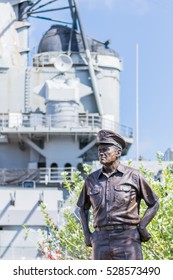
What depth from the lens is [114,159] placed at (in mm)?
10578

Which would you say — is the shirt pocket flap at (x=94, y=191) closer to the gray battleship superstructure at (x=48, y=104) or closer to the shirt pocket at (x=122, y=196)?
the shirt pocket at (x=122, y=196)

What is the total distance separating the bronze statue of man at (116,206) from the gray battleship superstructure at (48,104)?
34.7m

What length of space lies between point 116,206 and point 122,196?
13cm

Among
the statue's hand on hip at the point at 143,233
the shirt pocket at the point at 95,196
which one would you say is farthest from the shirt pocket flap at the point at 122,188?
the statue's hand on hip at the point at 143,233

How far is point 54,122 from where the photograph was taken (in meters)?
50.6

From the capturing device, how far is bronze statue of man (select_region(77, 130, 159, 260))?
34.0 ft

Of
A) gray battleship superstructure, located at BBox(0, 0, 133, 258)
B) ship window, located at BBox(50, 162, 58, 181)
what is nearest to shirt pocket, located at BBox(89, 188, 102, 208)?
gray battleship superstructure, located at BBox(0, 0, 133, 258)

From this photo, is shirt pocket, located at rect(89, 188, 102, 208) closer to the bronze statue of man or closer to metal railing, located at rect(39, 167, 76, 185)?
the bronze statue of man

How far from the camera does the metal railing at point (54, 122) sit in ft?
166

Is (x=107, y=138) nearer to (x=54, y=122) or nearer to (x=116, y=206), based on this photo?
(x=116, y=206)

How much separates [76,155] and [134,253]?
4117 cm

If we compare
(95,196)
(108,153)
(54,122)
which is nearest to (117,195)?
(95,196)

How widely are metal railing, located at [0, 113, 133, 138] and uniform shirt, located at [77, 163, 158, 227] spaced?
3956 centimetres

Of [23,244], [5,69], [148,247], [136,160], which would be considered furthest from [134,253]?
[5,69]
